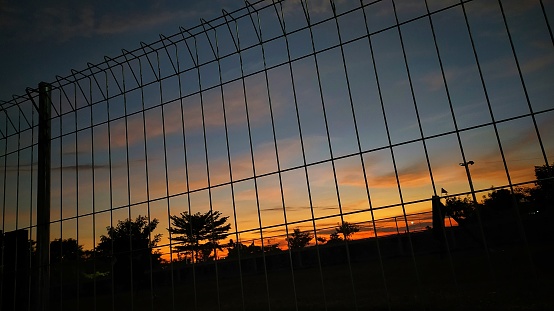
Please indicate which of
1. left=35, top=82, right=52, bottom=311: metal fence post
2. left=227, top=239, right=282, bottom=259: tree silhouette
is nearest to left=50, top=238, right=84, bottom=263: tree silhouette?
left=35, top=82, right=52, bottom=311: metal fence post

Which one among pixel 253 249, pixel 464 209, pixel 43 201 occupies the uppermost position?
pixel 43 201

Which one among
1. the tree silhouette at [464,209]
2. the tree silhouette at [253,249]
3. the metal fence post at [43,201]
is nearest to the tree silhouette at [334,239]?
the tree silhouette at [253,249]

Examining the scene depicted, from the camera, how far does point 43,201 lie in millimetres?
14836

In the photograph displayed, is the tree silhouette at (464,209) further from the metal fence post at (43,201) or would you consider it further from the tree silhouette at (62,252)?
the metal fence post at (43,201)

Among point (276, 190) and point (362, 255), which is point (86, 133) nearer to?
point (276, 190)

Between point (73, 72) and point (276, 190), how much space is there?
33.8ft

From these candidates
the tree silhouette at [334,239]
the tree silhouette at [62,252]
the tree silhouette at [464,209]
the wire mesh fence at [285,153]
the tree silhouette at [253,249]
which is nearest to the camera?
the wire mesh fence at [285,153]

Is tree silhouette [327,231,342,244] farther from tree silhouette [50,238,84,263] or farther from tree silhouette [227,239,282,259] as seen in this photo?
tree silhouette [50,238,84,263]

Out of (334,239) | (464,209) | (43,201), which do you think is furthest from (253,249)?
(43,201)

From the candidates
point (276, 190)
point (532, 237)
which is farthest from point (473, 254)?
point (276, 190)

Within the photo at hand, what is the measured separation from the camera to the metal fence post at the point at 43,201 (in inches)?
550

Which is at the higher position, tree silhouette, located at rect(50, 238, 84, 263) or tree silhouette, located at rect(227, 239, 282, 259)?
tree silhouette, located at rect(50, 238, 84, 263)

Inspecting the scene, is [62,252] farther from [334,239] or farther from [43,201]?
[334,239]

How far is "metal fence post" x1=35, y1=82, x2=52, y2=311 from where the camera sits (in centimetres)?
1398
